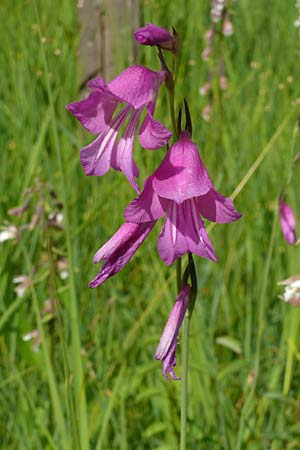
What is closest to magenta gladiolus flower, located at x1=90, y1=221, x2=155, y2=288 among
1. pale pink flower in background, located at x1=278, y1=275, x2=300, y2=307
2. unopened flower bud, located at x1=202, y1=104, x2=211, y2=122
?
pale pink flower in background, located at x1=278, y1=275, x2=300, y2=307

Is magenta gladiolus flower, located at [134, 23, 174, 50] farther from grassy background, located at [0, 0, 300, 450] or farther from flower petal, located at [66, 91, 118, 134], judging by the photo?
grassy background, located at [0, 0, 300, 450]

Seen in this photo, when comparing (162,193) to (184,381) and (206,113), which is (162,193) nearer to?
(184,381)

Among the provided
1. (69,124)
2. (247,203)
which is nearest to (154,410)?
(247,203)

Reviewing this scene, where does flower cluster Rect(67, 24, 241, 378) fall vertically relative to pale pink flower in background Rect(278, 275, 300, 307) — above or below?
above

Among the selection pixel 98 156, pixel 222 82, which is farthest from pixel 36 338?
pixel 222 82

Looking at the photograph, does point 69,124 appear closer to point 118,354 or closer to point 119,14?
point 119,14

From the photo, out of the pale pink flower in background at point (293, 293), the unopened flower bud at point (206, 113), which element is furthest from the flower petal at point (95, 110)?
the unopened flower bud at point (206, 113)

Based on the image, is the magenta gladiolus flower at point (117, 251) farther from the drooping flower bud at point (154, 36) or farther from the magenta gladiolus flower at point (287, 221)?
the magenta gladiolus flower at point (287, 221)
